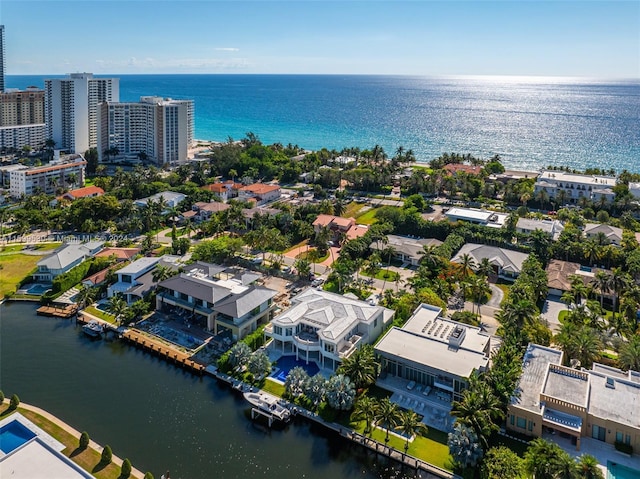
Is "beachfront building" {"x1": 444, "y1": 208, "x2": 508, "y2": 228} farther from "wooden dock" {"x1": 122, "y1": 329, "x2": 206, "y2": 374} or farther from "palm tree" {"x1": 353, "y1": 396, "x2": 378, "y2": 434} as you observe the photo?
"wooden dock" {"x1": 122, "y1": 329, "x2": 206, "y2": 374}

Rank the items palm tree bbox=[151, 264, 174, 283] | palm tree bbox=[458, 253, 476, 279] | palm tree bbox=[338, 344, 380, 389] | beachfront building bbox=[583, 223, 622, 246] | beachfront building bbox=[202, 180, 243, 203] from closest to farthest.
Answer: palm tree bbox=[338, 344, 380, 389] → palm tree bbox=[151, 264, 174, 283] → palm tree bbox=[458, 253, 476, 279] → beachfront building bbox=[583, 223, 622, 246] → beachfront building bbox=[202, 180, 243, 203]

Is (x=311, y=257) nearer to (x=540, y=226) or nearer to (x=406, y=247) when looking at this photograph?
(x=406, y=247)

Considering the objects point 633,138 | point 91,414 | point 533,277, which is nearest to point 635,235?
point 533,277

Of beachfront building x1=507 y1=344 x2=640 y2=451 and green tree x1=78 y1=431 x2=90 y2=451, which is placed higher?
beachfront building x1=507 y1=344 x2=640 y2=451

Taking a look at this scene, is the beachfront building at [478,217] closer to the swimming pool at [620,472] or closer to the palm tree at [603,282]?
the palm tree at [603,282]

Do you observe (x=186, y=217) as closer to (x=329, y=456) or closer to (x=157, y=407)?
(x=157, y=407)

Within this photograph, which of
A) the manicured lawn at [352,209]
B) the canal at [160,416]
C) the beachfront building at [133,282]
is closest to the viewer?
the canal at [160,416]

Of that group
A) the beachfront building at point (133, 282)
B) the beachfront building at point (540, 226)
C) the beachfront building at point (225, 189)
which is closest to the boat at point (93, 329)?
the beachfront building at point (133, 282)

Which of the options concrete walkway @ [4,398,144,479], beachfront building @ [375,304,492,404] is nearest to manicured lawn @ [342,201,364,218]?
beachfront building @ [375,304,492,404]
